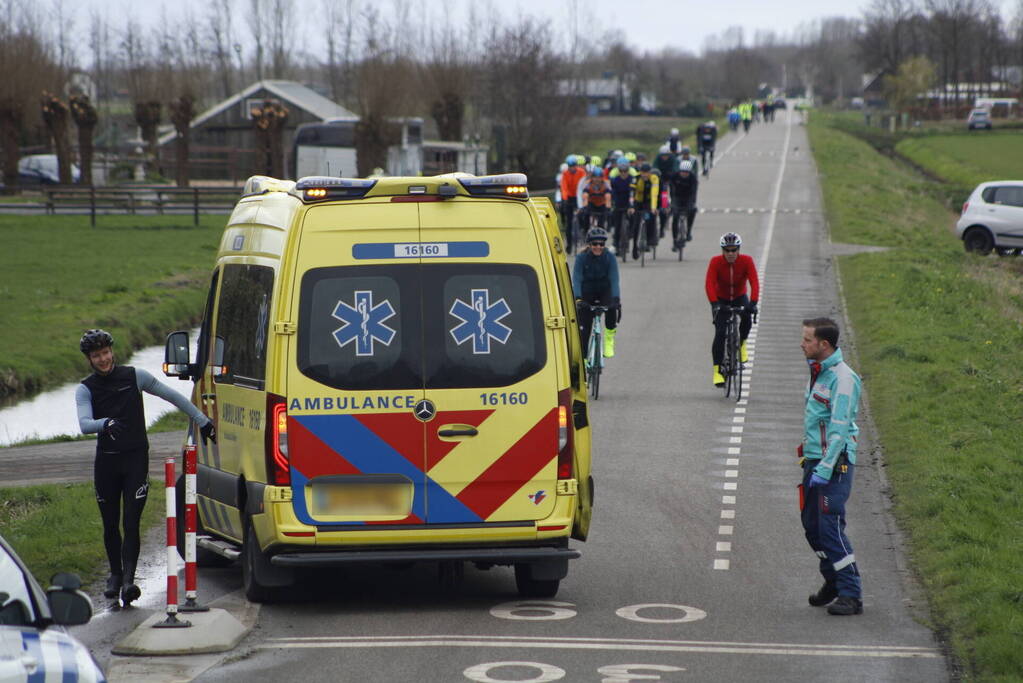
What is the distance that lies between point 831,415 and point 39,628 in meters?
5.34

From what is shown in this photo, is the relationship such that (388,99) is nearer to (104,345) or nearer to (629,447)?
(629,447)

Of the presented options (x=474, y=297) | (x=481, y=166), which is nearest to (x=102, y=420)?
(x=474, y=297)

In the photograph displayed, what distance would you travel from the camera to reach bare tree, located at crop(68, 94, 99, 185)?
64750mm

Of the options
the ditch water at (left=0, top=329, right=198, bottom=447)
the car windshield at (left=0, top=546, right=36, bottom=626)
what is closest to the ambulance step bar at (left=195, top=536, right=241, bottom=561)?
the car windshield at (left=0, top=546, right=36, bottom=626)

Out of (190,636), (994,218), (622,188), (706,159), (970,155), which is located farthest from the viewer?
(970,155)

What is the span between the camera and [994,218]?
1401 inches

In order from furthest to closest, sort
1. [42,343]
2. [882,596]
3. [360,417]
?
1. [42,343]
2. [882,596]
3. [360,417]

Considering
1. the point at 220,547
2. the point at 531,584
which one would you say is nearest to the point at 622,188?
the point at 220,547

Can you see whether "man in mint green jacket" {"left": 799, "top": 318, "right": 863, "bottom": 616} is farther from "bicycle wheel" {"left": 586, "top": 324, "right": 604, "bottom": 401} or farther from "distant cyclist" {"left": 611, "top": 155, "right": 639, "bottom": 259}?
"distant cyclist" {"left": 611, "top": 155, "right": 639, "bottom": 259}

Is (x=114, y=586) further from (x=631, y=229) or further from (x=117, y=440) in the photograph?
(x=631, y=229)

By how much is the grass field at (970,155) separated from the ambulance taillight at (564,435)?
55.2m

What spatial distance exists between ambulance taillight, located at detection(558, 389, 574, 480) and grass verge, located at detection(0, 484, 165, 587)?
3.29 metres

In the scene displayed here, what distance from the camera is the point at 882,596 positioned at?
32.0ft

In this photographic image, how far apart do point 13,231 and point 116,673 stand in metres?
38.5
